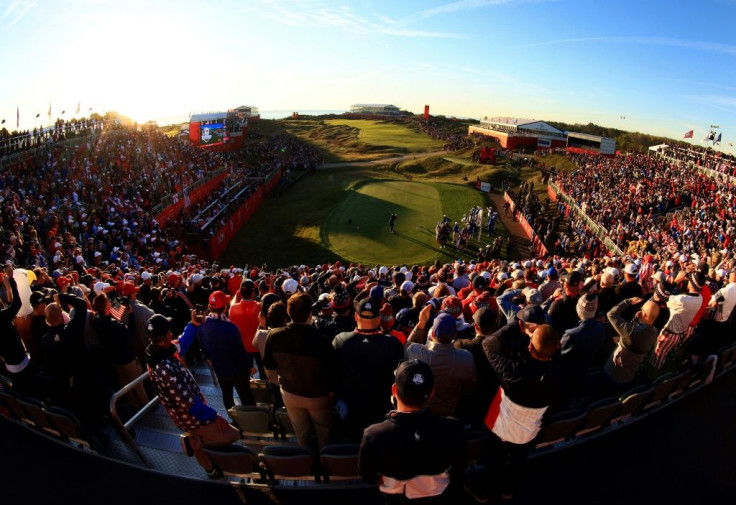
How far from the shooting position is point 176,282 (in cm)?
919

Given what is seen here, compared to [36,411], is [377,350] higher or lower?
higher

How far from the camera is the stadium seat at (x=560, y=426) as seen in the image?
4594 millimetres

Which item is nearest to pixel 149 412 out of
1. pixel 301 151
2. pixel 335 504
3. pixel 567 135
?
pixel 335 504

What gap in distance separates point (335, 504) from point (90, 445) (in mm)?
3075

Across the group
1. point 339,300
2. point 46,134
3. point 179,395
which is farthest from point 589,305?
point 46,134

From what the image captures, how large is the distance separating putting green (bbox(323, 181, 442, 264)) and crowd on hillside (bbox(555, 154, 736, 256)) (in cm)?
1138

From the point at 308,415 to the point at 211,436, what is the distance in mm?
1011

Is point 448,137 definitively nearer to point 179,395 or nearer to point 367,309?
point 367,309

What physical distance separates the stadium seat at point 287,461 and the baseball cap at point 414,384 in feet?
5.65

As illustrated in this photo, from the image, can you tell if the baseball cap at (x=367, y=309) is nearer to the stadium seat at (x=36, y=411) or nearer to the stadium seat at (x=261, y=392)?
the stadium seat at (x=261, y=392)

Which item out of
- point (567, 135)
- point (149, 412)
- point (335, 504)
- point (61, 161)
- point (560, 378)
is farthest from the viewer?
point (567, 135)

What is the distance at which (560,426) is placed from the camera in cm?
469

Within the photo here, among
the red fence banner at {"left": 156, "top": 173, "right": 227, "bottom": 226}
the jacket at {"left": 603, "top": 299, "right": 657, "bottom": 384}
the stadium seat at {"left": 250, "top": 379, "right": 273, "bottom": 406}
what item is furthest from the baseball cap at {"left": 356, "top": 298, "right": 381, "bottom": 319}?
the red fence banner at {"left": 156, "top": 173, "right": 227, "bottom": 226}

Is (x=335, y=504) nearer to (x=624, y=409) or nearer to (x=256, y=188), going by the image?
(x=624, y=409)
